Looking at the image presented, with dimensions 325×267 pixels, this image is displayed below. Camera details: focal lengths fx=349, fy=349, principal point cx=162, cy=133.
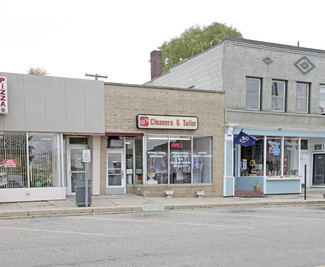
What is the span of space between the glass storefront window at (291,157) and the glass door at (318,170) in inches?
89.4

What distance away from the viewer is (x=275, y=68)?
1825 cm

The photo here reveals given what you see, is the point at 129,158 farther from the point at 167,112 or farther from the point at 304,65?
the point at 304,65

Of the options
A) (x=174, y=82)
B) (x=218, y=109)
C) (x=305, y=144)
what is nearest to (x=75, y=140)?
(x=218, y=109)

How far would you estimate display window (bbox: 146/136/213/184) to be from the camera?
16.5 metres

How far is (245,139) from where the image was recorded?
55.4 feet

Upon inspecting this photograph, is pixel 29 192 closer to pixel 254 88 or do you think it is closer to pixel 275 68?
pixel 254 88

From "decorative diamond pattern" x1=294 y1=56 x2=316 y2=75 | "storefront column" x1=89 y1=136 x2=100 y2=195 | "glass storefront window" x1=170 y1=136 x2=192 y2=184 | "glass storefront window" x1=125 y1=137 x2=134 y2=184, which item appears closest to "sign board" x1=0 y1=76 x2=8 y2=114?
"storefront column" x1=89 y1=136 x2=100 y2=195

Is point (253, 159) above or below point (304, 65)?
below

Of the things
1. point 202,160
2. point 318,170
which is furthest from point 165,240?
point 318,170

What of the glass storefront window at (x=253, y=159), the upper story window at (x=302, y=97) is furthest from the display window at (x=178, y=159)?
the upper story window at (x=302, y=97)

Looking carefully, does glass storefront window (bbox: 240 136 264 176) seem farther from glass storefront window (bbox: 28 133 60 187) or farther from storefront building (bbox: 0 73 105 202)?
glass storefront window (bbox: 28 133 60 187)

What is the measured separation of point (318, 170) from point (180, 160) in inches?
360

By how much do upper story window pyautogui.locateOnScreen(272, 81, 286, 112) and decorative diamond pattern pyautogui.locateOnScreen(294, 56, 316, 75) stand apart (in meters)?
1.25

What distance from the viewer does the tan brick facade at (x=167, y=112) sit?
51.5 feet
